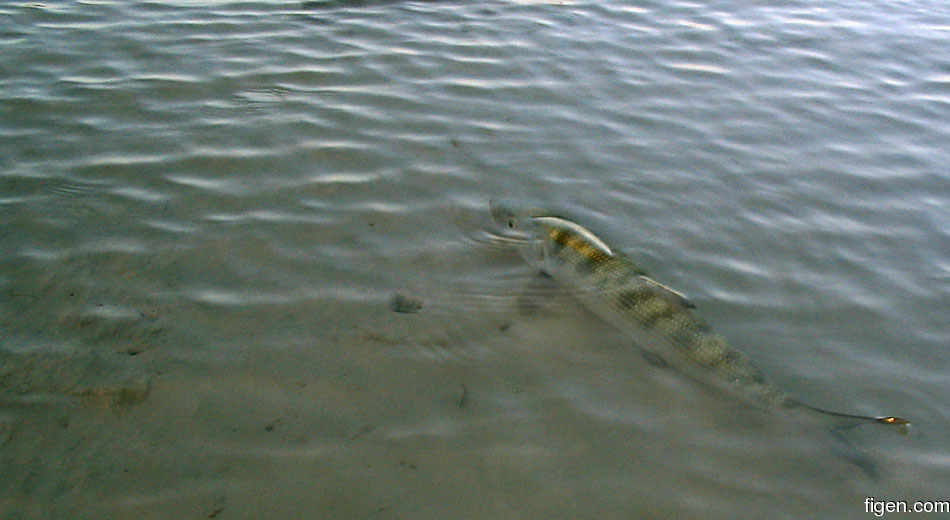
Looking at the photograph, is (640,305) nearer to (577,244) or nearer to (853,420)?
(577,244)

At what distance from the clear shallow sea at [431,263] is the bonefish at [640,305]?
11cm

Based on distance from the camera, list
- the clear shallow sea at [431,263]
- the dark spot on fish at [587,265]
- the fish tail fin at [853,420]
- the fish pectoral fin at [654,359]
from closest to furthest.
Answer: the clear shallow sea at [431,263]
the fish tail fin at [853,420]
the fish pectoral fin at [654,359]
the dark spot on fish at [587,265]

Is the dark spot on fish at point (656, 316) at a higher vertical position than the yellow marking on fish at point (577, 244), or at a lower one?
lower

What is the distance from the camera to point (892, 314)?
4.74m

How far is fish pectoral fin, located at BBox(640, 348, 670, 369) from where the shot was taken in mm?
4266

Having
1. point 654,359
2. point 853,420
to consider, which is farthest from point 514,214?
point 853,420

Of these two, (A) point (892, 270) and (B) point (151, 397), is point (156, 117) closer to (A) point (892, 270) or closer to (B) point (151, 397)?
(B) point (151, 397)

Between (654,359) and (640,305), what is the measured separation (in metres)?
0.33

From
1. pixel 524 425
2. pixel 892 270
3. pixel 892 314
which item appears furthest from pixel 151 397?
pixel 892 270

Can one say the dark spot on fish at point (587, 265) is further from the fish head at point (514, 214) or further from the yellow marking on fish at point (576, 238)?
the fish head at point (514, 214)

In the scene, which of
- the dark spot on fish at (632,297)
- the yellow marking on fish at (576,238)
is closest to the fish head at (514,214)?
the yellow marking on fish at (576,238)

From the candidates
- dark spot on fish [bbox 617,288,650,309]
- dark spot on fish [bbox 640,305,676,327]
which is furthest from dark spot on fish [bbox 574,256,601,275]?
dark spot on fish [bbox 640,305,676,327]

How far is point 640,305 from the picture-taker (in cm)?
447

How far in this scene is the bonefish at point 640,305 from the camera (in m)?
4.03
